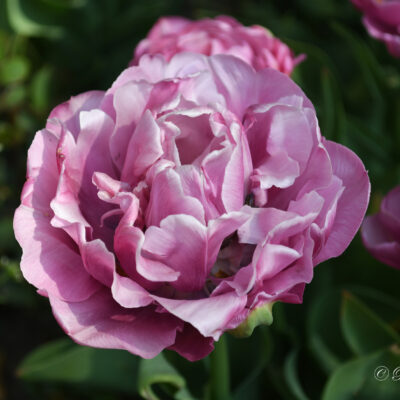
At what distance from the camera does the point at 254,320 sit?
0.53 meters

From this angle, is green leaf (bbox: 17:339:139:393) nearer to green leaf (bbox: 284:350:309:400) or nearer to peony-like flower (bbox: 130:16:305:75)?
green leaf (bbox: 284:350:309:400)

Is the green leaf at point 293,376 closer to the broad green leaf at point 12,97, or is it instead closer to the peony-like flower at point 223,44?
the peony-like flower at point 223,44

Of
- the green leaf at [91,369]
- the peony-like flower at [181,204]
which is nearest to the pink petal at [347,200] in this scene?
the peony-like flower at [181,204]

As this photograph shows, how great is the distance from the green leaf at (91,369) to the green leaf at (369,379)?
297 millimetres

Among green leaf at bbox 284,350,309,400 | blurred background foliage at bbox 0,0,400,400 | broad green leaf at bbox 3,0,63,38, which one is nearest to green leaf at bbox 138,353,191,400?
blurred background foliage at bbox 0,0,400,400

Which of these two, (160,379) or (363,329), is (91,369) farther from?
(363,329)

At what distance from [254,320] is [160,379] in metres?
0.25

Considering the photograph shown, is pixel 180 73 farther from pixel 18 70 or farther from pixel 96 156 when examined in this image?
pixel 18 70

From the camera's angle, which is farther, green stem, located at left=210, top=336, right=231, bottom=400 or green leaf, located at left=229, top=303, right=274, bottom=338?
green stem, located at left=210, top=336, right=231, bottom=400

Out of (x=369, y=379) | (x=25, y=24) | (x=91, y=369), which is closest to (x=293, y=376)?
(x=369, y=379)

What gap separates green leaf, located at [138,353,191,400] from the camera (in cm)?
74

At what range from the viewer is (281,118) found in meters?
0.57

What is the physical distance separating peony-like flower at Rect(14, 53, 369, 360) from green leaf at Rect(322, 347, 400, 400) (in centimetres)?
24

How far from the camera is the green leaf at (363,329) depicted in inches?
32.2
